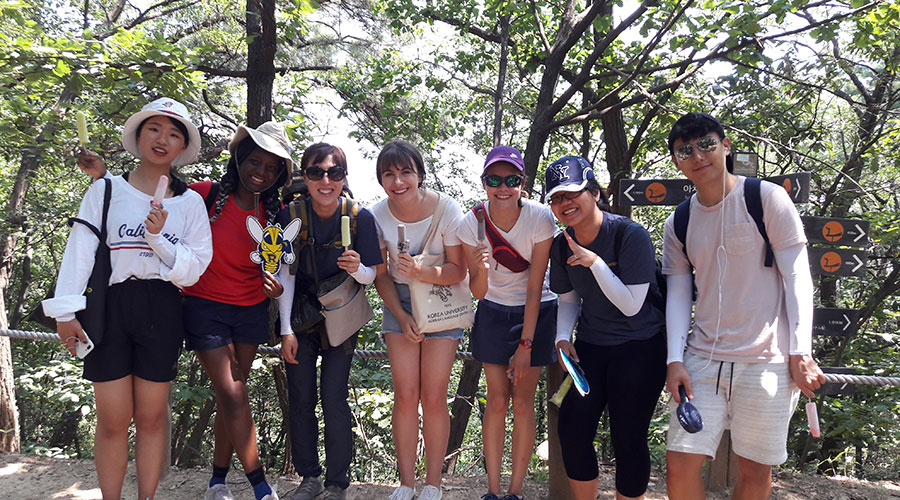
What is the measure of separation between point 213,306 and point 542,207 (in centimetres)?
184

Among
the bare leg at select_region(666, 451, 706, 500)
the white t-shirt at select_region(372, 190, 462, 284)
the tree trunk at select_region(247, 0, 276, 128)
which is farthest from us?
the tree trunk at select_region(247, 0, 276, 128)

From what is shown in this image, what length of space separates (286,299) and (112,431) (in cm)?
100

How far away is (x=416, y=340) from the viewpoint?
2.89m

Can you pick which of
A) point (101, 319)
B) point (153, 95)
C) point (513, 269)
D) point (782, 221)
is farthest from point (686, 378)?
point (153, 95)

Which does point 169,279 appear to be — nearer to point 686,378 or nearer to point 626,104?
point 686,378

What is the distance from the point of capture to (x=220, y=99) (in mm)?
8148

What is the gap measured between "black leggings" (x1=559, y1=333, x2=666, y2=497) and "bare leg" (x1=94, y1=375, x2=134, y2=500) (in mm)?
2112

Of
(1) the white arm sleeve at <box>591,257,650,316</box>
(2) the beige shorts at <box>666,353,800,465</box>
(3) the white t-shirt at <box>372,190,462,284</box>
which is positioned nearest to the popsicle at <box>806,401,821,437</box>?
(2) the beige shorts at <box>666,353,800,465</box>

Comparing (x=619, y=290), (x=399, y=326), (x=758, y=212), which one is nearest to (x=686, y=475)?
(x=619, y=290)

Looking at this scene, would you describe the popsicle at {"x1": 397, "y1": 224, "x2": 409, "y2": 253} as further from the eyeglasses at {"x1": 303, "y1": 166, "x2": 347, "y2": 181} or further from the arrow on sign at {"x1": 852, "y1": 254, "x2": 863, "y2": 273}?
the arrow on sign at {"x1": 852, "y1": 254, "x2": 863, "y2": 273}

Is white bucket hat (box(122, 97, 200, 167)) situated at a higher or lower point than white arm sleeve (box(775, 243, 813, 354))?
higher

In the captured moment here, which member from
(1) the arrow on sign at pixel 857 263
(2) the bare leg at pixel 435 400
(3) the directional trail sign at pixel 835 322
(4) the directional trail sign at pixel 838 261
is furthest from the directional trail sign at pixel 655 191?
(2) the bare leg at pixel 435 400

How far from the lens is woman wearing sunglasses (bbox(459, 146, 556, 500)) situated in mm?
2828

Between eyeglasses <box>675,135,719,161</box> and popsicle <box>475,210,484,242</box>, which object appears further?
popsicle <box>475,210,484,242</box>
